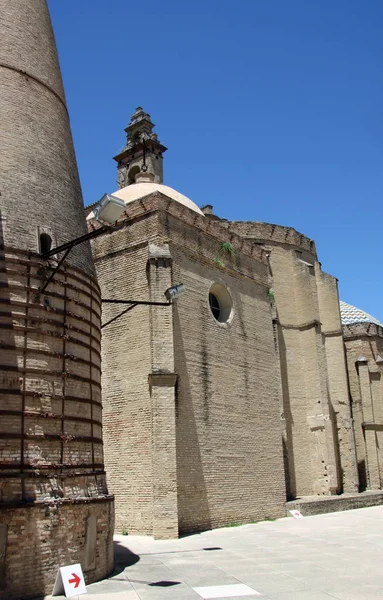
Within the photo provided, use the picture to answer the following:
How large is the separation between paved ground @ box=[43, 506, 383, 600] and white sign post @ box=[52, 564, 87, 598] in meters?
0.16

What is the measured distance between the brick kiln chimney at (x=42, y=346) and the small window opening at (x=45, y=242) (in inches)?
0.7

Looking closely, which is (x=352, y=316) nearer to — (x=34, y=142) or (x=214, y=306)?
(x=214, y=306)

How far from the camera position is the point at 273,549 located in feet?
42.2

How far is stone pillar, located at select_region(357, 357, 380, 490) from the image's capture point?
28953 millimetres

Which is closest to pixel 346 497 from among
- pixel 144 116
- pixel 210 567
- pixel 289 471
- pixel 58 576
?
pixel 289 471

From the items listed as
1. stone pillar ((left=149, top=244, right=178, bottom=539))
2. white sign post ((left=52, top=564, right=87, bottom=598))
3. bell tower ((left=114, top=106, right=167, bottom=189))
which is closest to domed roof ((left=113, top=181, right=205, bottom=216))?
bell tower ((left=114, top=106, right=167, bottom=189))

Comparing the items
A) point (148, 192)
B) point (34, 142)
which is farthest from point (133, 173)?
point (34, 142)

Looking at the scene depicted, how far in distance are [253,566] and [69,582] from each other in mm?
3943

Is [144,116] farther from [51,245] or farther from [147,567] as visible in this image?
[147,567]

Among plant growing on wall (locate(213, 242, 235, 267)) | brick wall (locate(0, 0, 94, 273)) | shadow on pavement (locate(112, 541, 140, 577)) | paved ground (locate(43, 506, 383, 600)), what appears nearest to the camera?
paved ground (locate(43, 506, 383, 600))

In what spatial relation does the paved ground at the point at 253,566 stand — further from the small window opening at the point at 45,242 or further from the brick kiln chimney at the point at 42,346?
the small window opening at the point at 45,242

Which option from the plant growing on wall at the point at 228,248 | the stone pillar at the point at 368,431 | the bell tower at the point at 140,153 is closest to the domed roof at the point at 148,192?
the plant growing on wall at the point at 228,248

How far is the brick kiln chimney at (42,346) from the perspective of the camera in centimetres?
844

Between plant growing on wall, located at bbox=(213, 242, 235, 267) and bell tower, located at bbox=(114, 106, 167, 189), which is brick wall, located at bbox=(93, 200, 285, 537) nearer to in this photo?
plant growing on wall, located at bbox=(213, 242, 235, 267)
